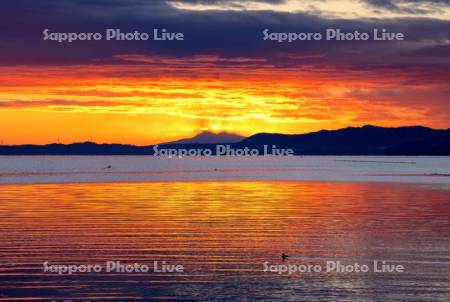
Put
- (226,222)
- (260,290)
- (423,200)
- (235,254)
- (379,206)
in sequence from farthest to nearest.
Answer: (423,200), (379,206), (226,222), (235,254), (260,290)

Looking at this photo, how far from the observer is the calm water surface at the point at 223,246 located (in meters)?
22.5

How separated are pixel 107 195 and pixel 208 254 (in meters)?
34.5

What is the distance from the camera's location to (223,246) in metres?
30.9

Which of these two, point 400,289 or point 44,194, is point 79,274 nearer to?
point 400,289

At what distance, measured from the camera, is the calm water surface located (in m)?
22.5

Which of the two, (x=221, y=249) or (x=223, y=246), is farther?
(x=223, y=246)

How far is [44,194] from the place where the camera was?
208 feet

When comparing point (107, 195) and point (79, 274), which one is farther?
point (107, 195)

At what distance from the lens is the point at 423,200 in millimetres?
56469

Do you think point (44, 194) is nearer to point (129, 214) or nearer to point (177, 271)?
point (129, 214)

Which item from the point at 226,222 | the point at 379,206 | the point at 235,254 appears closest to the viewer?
the point at 235,254

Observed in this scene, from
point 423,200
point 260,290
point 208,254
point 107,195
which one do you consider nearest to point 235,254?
point 208,254

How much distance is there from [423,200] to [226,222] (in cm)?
2177

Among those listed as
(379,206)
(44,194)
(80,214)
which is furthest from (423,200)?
(44,194)
